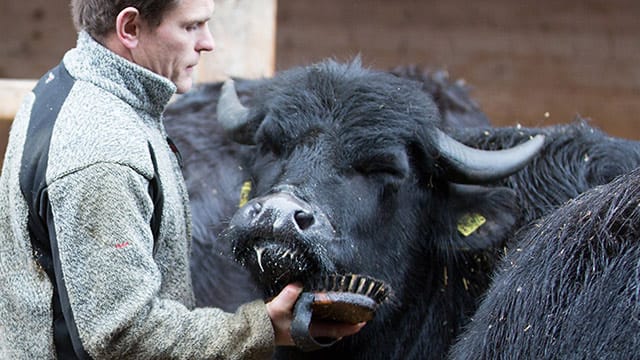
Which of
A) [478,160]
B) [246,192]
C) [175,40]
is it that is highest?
[175,40]

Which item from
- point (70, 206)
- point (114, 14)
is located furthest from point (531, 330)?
point (114, 14)

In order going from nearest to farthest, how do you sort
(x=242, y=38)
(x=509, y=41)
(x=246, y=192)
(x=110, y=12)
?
1. (x=110, y=12)
2. (x=246, y=192)
3. (x=242, y=38)
4. (x=509, y=41)

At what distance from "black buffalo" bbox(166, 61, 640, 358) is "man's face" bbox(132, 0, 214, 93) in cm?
55

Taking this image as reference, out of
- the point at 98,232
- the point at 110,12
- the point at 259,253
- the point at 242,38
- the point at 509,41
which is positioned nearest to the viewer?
the point at 98,232

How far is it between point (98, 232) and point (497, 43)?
8202 millimetres

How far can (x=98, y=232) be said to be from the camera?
3.25m

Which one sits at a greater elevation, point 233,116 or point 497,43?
point 497,43

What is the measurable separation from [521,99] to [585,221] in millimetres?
7995

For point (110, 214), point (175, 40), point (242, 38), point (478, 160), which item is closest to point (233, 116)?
point (478, 160)

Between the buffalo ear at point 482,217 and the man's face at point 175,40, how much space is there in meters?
1.45

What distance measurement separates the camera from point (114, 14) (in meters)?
3.50

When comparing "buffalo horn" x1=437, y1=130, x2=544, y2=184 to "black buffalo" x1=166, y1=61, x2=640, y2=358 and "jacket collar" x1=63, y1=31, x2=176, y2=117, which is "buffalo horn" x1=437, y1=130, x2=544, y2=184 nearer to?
"black buffalo" x1=166, y1=61, x2=640, y2=358

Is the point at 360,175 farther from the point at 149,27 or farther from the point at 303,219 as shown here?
the point at 149,27

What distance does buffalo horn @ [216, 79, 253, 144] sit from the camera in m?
5.00
